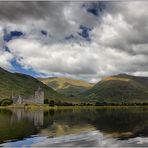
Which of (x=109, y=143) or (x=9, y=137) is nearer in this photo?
(x=109, y=143)

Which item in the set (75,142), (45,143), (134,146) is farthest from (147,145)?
(45,143)

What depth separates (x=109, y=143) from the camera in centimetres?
8312

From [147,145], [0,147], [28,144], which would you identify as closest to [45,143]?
[28,144]

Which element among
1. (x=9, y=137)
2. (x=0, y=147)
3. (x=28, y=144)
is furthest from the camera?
(x=9, y=137)

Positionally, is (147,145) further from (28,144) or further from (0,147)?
(0,147)

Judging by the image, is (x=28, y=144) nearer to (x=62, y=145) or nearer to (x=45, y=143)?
(x=45, y=143)

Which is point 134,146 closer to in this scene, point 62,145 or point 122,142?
point 122,142

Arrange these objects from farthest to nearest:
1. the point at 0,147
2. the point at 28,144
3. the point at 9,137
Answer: the point at 9,137
the point at 28,144
the point at 0,147

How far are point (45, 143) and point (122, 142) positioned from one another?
20.9 metres

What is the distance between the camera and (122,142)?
84.0 meters

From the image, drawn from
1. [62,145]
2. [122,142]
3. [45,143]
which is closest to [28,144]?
[45,143]

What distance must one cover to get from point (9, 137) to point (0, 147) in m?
16.8

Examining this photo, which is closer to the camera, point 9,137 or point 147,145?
point 147,145

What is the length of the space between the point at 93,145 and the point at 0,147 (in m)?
23.2
